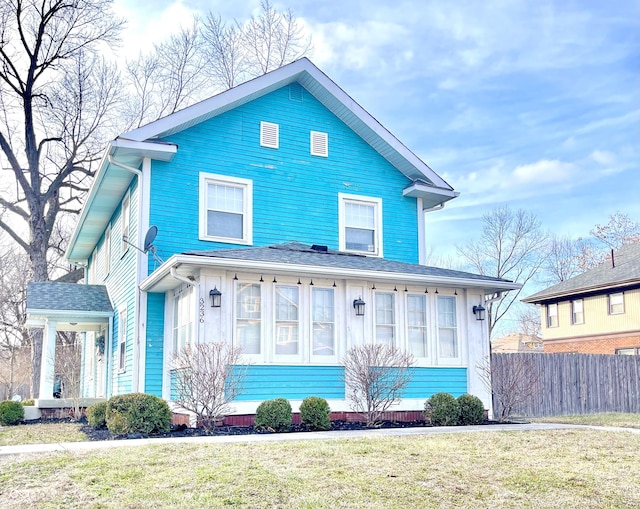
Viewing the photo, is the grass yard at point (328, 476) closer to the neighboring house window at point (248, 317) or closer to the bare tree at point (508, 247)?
the neighboring house window at point (248, 317)

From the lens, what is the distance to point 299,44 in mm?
29531

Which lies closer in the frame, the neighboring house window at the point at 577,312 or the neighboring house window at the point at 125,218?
the neighboring house window at the point at 125,218

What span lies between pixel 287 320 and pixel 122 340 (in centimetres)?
487

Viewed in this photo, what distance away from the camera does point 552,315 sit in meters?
29.0

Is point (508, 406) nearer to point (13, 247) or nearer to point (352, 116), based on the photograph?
point (352, 116)

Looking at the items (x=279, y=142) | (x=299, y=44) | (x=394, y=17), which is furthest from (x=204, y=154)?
(x=299, y=44)

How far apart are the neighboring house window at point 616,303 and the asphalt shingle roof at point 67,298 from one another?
60.0 feet

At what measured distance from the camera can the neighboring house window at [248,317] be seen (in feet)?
36.4

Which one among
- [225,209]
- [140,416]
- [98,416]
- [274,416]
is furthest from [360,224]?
[140,416]

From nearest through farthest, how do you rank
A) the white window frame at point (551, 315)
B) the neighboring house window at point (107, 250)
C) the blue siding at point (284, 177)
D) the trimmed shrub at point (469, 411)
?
the trimmed shrub at point (469, 411)
the blue siding at point (284, 177)
the neighboring house window at point (107, 250)
the white window frame at point (551, 315)

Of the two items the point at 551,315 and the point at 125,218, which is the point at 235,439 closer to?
the point at 125,218

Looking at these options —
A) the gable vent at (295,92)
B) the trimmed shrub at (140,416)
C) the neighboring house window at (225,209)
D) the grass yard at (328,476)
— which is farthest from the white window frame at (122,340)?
the grass yard at (328,476)

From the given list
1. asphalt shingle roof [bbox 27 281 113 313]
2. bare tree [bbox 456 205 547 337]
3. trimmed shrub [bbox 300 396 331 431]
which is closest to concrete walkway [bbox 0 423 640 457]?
trimmed shrub [bbox 300 396 331 431]

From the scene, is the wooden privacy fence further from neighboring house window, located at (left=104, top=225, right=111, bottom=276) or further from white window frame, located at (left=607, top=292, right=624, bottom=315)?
neighboring house window, located at (left=104, top=225, right=111, bottom=276)
